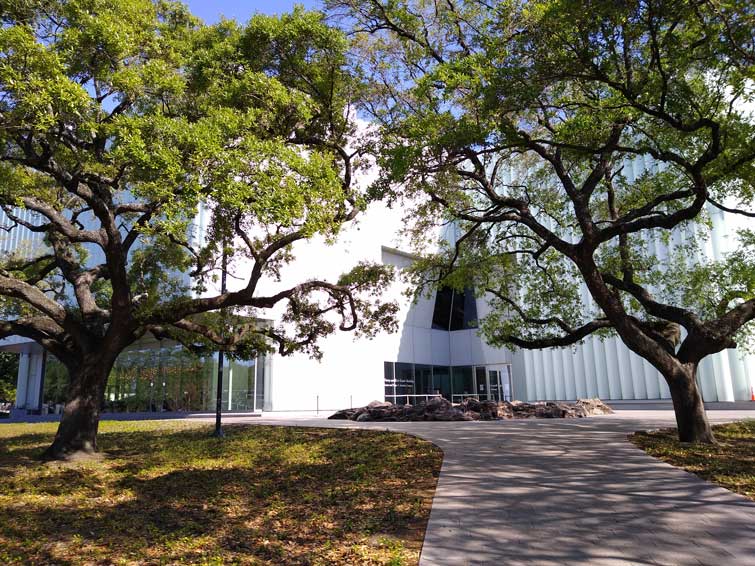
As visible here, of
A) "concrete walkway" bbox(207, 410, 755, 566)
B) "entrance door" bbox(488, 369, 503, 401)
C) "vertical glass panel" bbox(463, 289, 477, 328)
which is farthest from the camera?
"vertical glass panel" bbox(463, 289, 477, 328)

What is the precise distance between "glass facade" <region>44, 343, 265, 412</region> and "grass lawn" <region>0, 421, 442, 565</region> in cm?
1295

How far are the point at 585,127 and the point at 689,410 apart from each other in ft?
19.9

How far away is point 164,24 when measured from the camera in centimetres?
1113

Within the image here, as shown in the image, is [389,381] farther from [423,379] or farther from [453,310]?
[453,310]

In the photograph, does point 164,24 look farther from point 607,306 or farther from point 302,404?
point 302,404

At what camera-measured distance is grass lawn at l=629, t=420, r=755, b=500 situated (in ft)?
23.3

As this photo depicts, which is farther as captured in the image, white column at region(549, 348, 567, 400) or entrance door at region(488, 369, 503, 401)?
entrance door at region(488, 369, 503, 401)

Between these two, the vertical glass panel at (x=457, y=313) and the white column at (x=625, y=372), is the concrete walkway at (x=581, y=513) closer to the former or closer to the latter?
the white column at (x=625, y=372)

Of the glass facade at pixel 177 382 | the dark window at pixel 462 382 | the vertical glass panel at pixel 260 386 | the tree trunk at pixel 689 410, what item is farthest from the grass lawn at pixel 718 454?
the dark window at pixel 462 382

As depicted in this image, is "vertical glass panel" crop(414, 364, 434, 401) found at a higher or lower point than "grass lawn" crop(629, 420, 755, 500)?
higher

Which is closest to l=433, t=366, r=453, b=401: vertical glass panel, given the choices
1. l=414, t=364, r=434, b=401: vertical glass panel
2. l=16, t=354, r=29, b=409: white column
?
l=414, t=364, r=434, b=401: vertical glass panel

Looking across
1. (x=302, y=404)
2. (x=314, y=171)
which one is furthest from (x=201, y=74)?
(x=302, y=404)

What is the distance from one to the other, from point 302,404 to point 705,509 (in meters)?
20.6

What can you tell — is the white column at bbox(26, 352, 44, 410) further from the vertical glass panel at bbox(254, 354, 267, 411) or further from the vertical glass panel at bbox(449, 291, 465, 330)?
the vertical glass panel at bbox(449, 291, 465, 330)
